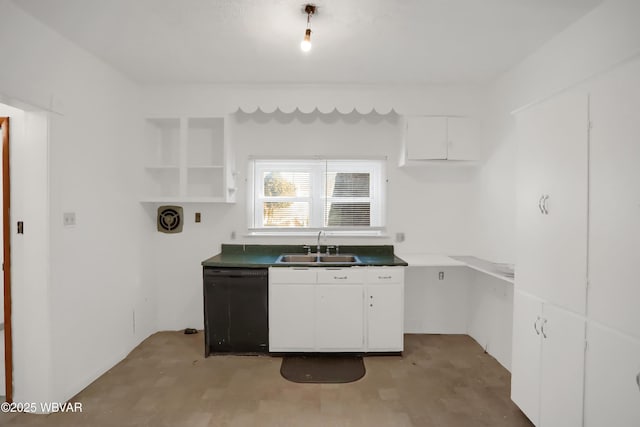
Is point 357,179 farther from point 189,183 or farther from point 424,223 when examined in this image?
point 189,183

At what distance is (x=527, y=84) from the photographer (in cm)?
271

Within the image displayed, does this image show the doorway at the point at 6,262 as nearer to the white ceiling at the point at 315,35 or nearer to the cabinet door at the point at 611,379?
the white ceiling at the point at 315,35

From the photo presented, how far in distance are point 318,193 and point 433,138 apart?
1361mm

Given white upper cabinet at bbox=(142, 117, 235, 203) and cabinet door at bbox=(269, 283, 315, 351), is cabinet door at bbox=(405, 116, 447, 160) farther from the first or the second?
white upper cabinet at bbox=(142, 117, 235, 203)

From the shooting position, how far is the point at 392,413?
2291 millimetres

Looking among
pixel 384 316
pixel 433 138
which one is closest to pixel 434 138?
pixel 433 138

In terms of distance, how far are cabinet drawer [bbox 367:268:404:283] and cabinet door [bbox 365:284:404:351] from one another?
0.15 ft

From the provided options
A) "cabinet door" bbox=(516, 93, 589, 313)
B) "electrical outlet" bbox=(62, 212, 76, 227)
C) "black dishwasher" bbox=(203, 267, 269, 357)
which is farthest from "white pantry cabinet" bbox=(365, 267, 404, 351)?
"electrical outlet" bbox=(62, 212, 76, 227)

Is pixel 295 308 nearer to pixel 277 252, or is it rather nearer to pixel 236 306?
pixel 236 306

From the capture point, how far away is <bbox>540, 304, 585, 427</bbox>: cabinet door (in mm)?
1730

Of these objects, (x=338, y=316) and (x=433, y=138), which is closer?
(x=338, y=316)

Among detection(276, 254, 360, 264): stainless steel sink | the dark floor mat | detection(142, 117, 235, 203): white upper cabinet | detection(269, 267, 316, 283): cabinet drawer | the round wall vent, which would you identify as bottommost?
the dark floor mat

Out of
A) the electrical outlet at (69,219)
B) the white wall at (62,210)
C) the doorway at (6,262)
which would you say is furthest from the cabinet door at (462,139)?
the doorway at (6,262)

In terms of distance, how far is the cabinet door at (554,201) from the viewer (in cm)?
173
